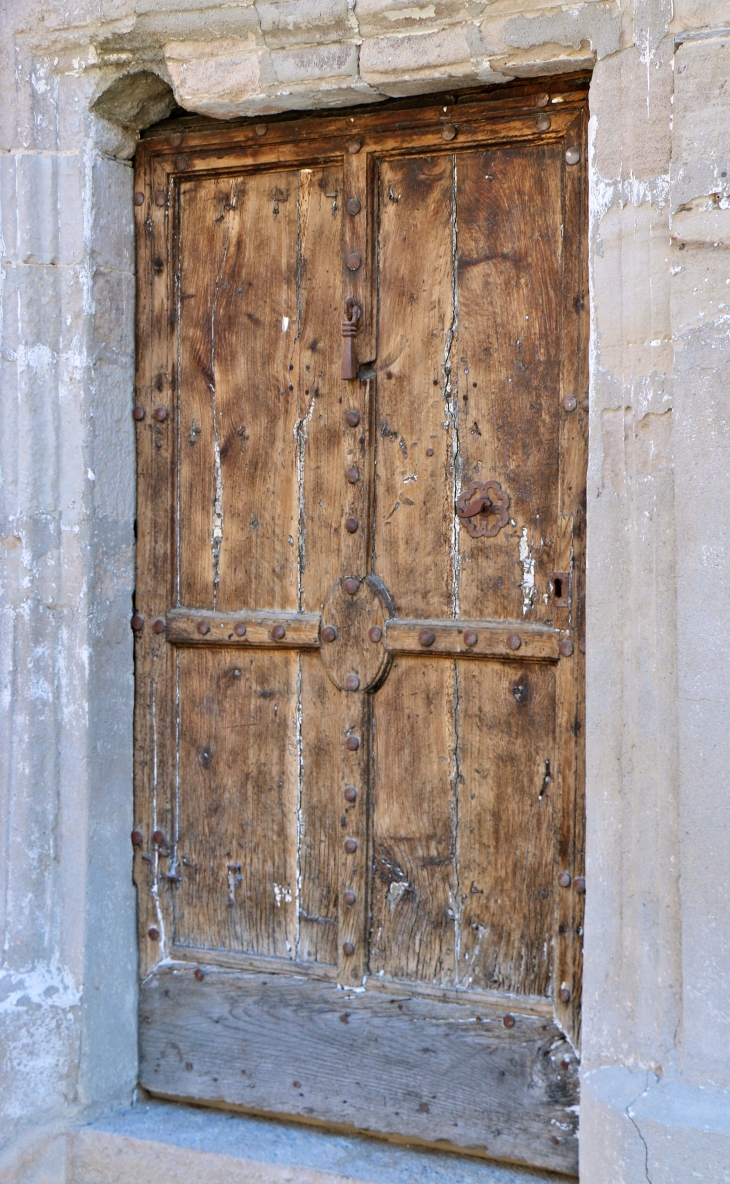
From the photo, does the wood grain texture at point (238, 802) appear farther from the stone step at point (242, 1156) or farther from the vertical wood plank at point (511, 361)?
the vertical wood plank at point (511, 361)

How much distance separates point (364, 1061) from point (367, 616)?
86 centimetres

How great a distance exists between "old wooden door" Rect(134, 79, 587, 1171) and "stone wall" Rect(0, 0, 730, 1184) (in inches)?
3.9

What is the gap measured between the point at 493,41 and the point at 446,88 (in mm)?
142

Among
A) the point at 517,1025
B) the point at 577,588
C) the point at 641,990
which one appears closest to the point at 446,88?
the point at 577,588

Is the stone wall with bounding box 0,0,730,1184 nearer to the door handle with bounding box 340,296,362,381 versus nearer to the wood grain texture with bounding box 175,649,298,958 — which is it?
the wood grain texture with bounding box 175,649,298,958

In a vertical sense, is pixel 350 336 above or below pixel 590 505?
above

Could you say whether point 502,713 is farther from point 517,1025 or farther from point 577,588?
point 517,1025

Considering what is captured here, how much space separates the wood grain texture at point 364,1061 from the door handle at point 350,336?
1203mm

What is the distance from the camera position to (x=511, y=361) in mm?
1913

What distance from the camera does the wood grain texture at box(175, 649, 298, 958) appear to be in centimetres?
211

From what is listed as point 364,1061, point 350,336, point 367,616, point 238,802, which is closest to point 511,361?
point 350,336

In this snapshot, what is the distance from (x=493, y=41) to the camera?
5.79 ft

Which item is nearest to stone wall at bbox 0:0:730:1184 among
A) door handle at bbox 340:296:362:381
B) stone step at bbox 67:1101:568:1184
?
stone step at bbox 67:1101:568:1184

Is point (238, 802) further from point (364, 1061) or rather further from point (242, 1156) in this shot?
point (242, 1156)
